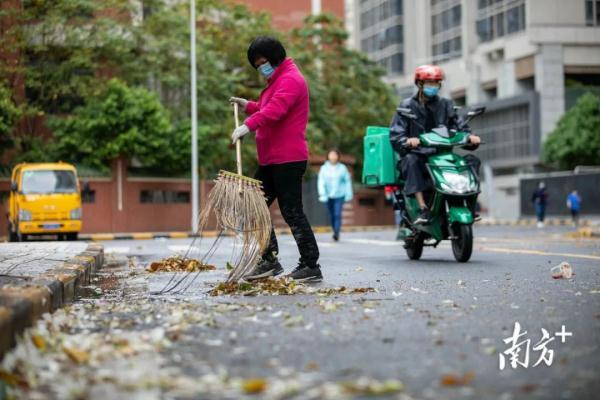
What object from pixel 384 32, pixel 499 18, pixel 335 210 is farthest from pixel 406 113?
pixel 384 32

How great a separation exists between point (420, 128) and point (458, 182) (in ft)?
2.87

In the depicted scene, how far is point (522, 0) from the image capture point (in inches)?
2291

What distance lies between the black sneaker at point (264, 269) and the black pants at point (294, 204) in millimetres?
78

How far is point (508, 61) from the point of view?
5909 cm

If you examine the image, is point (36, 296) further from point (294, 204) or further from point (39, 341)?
point (294, 204)

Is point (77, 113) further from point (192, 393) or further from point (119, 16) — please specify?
point (192, 393)

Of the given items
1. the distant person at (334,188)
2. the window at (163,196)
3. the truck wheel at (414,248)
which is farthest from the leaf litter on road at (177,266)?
the window at (163,196)

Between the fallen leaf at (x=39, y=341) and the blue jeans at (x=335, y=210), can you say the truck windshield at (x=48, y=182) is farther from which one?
the fallen leaf at (x=39, y=341)

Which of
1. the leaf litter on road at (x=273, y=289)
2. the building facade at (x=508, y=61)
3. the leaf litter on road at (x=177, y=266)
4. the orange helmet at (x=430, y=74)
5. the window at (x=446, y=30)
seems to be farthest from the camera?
the window at (x=446, y=30)

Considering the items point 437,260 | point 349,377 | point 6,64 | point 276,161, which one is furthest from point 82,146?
point 349,377

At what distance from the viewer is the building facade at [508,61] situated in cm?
5625

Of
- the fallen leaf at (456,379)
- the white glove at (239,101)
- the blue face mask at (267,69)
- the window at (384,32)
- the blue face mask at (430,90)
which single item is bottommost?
the fallen leaf at (456,379)

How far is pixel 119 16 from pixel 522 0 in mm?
30659

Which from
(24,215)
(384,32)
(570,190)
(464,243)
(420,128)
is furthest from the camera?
(384,32)
